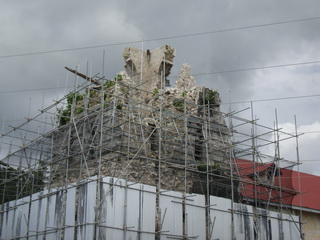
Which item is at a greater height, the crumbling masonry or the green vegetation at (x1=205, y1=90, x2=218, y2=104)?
the green vegetation at (x1=205, y1=90, x2=218, y2=104)

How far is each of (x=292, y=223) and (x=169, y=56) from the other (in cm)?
774

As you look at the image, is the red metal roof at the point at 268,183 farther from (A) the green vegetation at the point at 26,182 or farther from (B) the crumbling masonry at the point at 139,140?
(A) the green vegetation at the point at 26,182

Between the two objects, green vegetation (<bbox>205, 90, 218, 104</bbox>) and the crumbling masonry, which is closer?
the crumbling masonry

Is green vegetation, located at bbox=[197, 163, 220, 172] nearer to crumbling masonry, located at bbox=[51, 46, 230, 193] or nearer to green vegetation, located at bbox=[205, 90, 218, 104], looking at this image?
crumbling masonry, located at bbox=[51, 46, 230, 193]

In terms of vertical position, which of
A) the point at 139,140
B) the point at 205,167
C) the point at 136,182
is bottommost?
the point at 136,182

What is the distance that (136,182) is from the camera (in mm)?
13406

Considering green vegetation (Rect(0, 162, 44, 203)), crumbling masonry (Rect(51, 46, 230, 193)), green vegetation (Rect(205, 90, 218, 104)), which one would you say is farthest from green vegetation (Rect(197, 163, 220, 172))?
green vegetation (Rect(0, 162, 44, 203))

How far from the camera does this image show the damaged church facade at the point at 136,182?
1274 centimetres

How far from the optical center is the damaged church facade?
1274cm

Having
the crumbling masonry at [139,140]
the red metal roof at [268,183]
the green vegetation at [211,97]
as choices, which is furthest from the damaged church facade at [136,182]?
the green vegetation at [211,97]

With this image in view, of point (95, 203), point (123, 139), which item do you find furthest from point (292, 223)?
point (95, 203)

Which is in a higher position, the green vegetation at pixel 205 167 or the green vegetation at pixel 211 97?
the green vegetation at pixel 211 97

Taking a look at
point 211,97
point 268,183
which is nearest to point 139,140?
point 268,183

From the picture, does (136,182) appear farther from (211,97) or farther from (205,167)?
(211,97)
